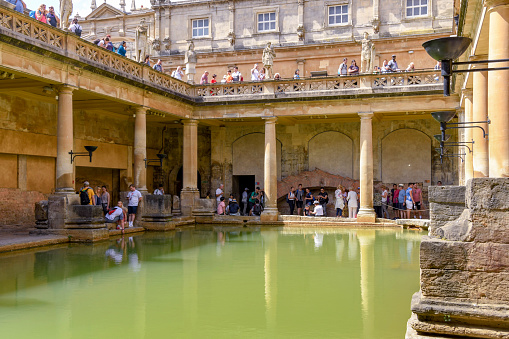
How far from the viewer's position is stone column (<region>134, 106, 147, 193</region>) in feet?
62.0

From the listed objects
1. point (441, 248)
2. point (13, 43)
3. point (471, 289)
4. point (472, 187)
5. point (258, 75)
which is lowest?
point (471, 289)

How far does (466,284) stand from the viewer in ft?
15.4

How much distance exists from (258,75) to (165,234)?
931 cm

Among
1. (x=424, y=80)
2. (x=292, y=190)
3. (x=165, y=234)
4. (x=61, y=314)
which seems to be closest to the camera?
(x=61, y=314)

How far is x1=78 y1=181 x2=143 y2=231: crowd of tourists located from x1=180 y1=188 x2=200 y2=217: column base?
4.04 meters

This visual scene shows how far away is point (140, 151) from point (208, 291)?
482 inches

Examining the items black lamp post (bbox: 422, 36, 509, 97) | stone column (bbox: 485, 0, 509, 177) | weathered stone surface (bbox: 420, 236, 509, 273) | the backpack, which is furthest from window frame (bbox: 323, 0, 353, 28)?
weathered stone surface (bbox: 420, 236, 509, 273)

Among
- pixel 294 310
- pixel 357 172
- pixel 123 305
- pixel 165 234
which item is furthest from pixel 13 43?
pixel 357 172

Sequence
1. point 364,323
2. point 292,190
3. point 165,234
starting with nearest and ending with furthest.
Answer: point 364,323 → point 165,234 → point 292,190

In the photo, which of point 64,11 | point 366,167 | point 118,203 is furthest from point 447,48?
point 366,167

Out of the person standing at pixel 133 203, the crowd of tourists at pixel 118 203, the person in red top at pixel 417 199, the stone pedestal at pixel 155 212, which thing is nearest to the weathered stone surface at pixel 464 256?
the crowd of tourists at pixel 118 203

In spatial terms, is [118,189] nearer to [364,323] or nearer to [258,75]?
[258,75]

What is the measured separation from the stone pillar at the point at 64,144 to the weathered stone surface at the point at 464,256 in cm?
1225

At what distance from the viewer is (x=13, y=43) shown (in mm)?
12820
